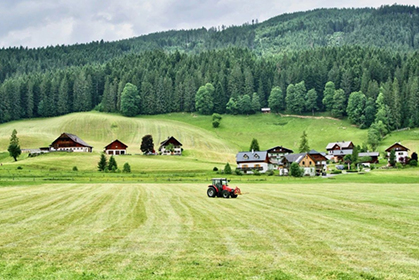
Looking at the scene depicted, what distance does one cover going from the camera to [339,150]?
137 m

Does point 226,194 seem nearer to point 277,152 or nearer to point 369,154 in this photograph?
point 277,152

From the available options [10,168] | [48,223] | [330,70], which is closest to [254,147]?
[10,168]

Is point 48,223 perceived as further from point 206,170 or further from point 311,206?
point 206,170

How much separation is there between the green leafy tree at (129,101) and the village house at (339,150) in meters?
89.0

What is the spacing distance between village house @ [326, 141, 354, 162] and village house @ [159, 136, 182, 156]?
48.5 meters

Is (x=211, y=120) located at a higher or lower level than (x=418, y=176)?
higher

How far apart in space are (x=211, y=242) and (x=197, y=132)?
137546 mm

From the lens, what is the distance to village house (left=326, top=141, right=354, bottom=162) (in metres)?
136

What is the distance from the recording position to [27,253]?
666 inches

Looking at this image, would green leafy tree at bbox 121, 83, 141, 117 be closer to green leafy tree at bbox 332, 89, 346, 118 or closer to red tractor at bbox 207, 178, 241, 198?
green leafy tree at bbox 332, 89, 346, 118

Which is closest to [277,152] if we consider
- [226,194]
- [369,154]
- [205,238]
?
[369,154]

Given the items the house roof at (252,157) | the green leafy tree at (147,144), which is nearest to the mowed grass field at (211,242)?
the house roof at (252,157)

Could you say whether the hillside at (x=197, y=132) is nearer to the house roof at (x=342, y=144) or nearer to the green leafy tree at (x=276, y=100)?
the house roof at (x=342, y=144)

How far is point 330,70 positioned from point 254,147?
88.7 m
